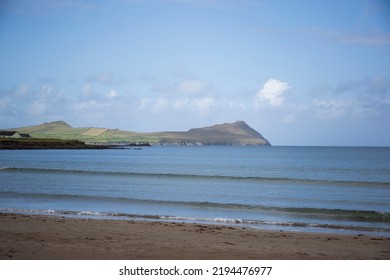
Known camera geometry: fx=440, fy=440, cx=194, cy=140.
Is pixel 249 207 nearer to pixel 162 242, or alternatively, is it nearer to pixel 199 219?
pixel 199 219

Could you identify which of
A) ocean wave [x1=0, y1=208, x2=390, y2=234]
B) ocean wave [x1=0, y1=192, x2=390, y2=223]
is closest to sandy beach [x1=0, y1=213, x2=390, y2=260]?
ocean wave [x1=0, y1=208, x2=390, y2=234]

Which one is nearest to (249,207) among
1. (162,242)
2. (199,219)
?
(199,219)

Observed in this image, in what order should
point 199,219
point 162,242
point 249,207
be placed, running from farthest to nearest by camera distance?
point 249,207 < point 199,219 < point 162,242

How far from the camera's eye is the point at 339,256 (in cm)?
880

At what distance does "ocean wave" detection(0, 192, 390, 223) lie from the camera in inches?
645

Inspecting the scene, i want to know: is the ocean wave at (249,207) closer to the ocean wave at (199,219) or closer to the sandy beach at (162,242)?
the ocean wave at (199,219)

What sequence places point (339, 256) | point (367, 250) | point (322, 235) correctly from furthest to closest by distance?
point (322, 235) < point (367, 250) < point (339, 256)

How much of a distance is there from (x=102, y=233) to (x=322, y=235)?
19.1ft

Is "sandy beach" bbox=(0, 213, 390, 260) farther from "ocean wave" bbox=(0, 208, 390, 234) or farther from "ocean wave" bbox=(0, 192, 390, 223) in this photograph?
"ocean wave" bbox=(0, 192, 390, 223)

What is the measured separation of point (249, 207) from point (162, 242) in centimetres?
865

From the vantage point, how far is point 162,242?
32.7 feet

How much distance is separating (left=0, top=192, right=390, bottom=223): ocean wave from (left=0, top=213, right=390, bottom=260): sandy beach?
4865 millimetres
